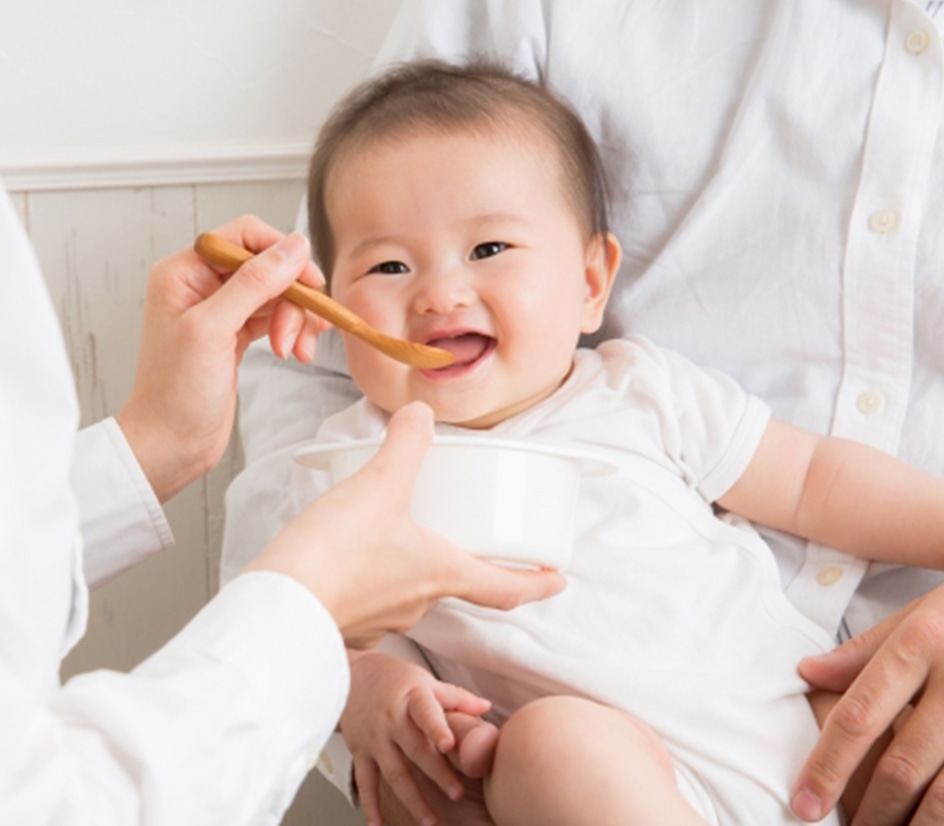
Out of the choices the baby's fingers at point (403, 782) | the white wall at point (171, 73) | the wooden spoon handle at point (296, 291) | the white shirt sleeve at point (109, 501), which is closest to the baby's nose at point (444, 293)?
the wooden spoon handle at point (296, 291)

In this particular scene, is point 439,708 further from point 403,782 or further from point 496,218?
point 496,218

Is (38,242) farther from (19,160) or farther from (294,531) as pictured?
(294,531)

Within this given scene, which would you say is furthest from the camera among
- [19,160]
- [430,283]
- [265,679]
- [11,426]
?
[19,160]

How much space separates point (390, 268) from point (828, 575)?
1.84 feet

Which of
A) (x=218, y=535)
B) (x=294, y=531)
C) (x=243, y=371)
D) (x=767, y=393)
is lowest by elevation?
(x=218, y=535)

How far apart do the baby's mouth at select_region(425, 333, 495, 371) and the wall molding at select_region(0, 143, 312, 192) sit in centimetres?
54

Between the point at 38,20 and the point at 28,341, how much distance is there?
3.85ft

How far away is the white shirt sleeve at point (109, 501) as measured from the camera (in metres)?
1.06

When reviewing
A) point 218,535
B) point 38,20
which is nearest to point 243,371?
point 218,535

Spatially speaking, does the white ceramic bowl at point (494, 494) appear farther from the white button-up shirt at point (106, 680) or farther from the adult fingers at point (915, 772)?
the adult fingers at point (915, 772)

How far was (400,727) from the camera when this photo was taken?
40.4 inches

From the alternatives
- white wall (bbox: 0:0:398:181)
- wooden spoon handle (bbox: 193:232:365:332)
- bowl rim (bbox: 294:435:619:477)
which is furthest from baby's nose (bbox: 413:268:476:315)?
white wall (bbox: 0:0:398:181)

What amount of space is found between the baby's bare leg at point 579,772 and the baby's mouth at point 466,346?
14.8 inches

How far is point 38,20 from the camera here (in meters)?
1.57
